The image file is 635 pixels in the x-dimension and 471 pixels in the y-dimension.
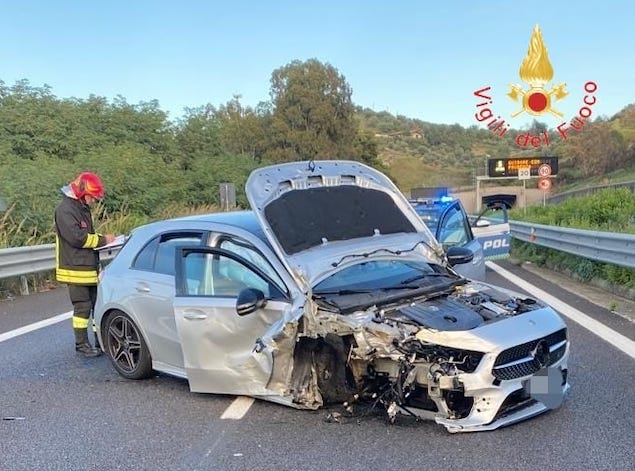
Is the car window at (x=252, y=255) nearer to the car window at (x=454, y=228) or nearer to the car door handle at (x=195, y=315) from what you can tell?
the car door handle at (x=195, y=315)

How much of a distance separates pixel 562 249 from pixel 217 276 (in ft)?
28.8

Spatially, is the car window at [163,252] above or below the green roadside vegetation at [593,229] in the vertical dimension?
above

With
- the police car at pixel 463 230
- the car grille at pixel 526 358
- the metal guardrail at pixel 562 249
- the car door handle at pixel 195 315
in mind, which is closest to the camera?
the car grille at pixel 526 358

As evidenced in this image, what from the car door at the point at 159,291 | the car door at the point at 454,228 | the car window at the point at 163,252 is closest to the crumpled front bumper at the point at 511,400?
the car door at the point at 159,291

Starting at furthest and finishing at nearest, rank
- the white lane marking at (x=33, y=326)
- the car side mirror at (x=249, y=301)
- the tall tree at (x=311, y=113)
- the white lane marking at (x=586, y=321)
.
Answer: the tall tree at (x=311, y=113) < the white lane marking at (x=33, y=326) < the white lane marking at (x=586, y=321) < the car side mirror at (x=249, y=301)

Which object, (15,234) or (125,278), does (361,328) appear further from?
(15,234)

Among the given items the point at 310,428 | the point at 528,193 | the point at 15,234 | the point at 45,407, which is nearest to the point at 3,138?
the point at 15,234

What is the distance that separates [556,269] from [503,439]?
973cm

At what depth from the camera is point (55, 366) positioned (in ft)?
21.8

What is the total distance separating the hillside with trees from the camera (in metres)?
18.1

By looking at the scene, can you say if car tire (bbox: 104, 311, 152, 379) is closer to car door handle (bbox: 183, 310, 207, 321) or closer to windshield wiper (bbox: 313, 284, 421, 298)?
car door handle (bbox: 183, 310, 207, 321)

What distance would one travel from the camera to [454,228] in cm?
973

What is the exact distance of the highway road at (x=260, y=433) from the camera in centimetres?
400

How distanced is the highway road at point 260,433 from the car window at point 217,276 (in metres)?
0.90
